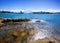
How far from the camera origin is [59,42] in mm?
8031

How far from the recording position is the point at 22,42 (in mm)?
7410

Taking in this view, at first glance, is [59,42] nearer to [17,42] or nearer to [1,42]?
[17,42]

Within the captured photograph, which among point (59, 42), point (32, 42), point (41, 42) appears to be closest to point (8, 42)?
point (32, 42)

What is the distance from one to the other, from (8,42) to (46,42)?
9.12 feet

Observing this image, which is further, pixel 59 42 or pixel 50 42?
pixel 59 42

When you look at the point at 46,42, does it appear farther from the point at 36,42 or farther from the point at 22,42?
the point at 22,42

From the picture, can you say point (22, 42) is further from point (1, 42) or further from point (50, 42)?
point (50, 42)

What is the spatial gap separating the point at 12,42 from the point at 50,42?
2.77m

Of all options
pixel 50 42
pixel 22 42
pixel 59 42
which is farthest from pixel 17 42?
pixel 59 42

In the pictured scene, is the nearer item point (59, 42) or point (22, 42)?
point (22, 42)

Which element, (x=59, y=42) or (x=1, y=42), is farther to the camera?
(x=59, y=42)

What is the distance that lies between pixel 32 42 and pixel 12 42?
58.3 inches

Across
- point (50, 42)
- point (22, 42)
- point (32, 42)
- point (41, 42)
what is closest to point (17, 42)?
point (22, 42)

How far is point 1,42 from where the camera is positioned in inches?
289
